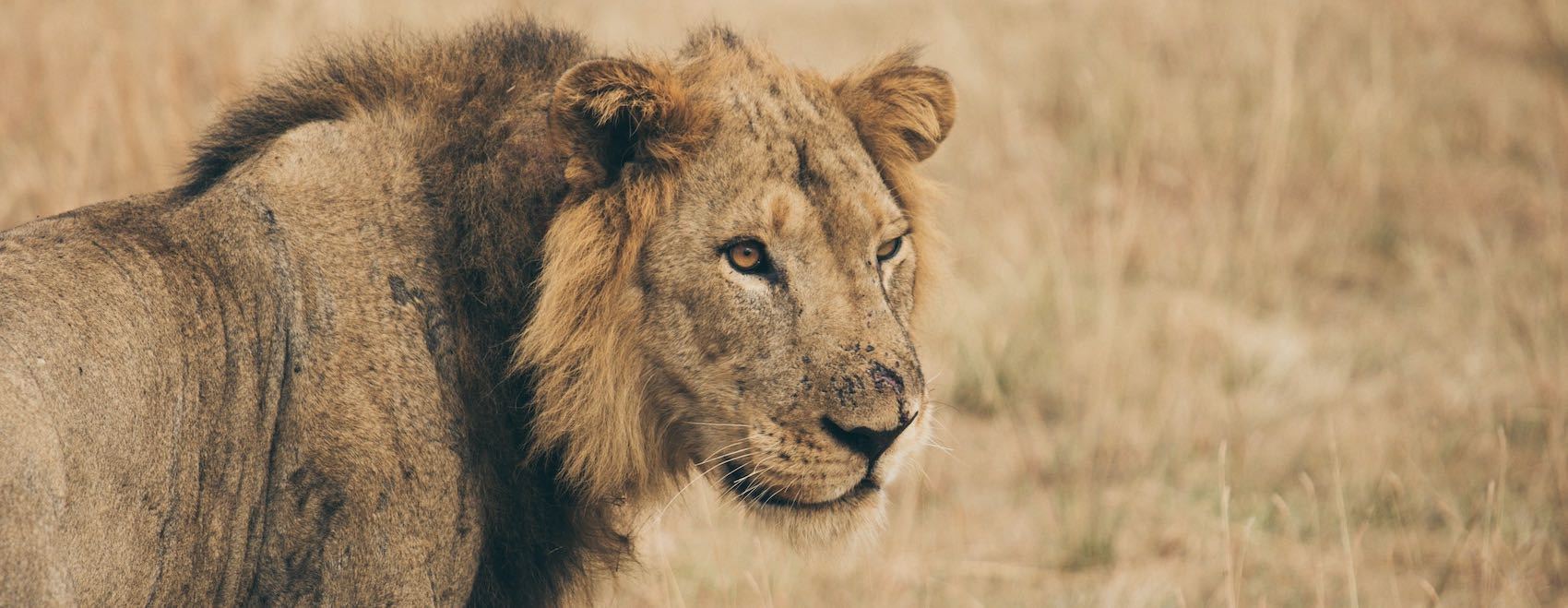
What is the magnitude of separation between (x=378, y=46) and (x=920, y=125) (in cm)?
172

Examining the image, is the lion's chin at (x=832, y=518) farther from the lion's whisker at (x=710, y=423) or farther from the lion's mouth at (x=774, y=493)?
the lion's whisker at (x=710, y=423)

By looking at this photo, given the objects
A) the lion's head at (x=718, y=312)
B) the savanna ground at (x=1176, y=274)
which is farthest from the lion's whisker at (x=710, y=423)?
the savanna ground at (x=1176, y=274)

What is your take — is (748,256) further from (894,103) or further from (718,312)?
(894,103)

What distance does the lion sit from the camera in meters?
3.17

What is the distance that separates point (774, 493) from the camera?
3.73 metres

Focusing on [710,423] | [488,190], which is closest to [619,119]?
[488,190]

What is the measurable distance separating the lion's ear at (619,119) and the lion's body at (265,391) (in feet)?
0.44

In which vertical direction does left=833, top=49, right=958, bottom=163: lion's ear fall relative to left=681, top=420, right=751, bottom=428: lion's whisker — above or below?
above

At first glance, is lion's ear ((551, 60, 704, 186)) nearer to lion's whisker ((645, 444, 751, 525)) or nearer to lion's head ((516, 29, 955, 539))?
lion's head ((516, 29, 955, 539))

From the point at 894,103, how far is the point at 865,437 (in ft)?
4.08

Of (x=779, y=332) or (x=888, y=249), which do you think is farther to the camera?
(x=888, y=249)

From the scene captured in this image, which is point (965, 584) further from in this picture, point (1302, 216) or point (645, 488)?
point (1302, 216)

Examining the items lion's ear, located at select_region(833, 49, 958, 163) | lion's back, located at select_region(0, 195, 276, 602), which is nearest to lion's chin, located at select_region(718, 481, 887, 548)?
lion's ear, located at select_region(833, 49, 958, 163)

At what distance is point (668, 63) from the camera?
4043mm
